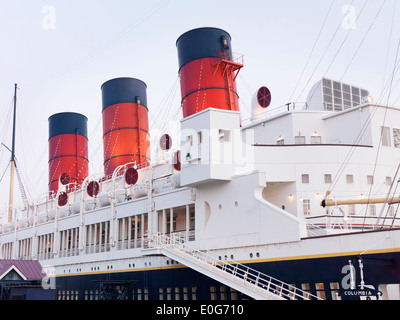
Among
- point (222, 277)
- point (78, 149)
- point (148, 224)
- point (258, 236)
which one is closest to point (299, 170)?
point (258, 236)

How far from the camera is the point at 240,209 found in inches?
842

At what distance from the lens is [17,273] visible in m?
28.0

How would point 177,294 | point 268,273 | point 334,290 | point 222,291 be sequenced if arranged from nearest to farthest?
point 334,290 < point 268,273 < point 222,291 < point 177,294

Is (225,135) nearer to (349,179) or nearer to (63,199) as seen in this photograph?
(349,179)

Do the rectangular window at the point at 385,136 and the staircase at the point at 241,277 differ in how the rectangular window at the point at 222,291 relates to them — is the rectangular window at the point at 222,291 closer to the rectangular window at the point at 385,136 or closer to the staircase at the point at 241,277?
the staircase at the point at 241,277

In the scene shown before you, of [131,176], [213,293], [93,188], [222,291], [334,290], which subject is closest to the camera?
[334,290]

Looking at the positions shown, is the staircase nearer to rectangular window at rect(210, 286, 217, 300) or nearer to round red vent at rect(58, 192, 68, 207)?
rectangular window at rect(210, 286, 217, 300)

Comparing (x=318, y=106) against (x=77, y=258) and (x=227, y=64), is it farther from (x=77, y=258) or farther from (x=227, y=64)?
(x=77, y=258)

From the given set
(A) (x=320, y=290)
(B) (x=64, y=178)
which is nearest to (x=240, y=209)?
(A) (x=320, y=290)

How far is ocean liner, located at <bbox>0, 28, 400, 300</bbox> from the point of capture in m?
17.8

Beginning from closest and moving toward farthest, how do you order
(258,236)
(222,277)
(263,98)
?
(222,277) < (258,236) < (263,98)

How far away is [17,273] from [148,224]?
8.23 meters

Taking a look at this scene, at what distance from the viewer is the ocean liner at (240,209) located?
17797mm

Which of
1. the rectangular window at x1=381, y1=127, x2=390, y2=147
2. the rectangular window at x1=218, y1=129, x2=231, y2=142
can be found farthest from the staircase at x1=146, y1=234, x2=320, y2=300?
the rectangular window at x1=381, y1=127, x2=390, y2=147
